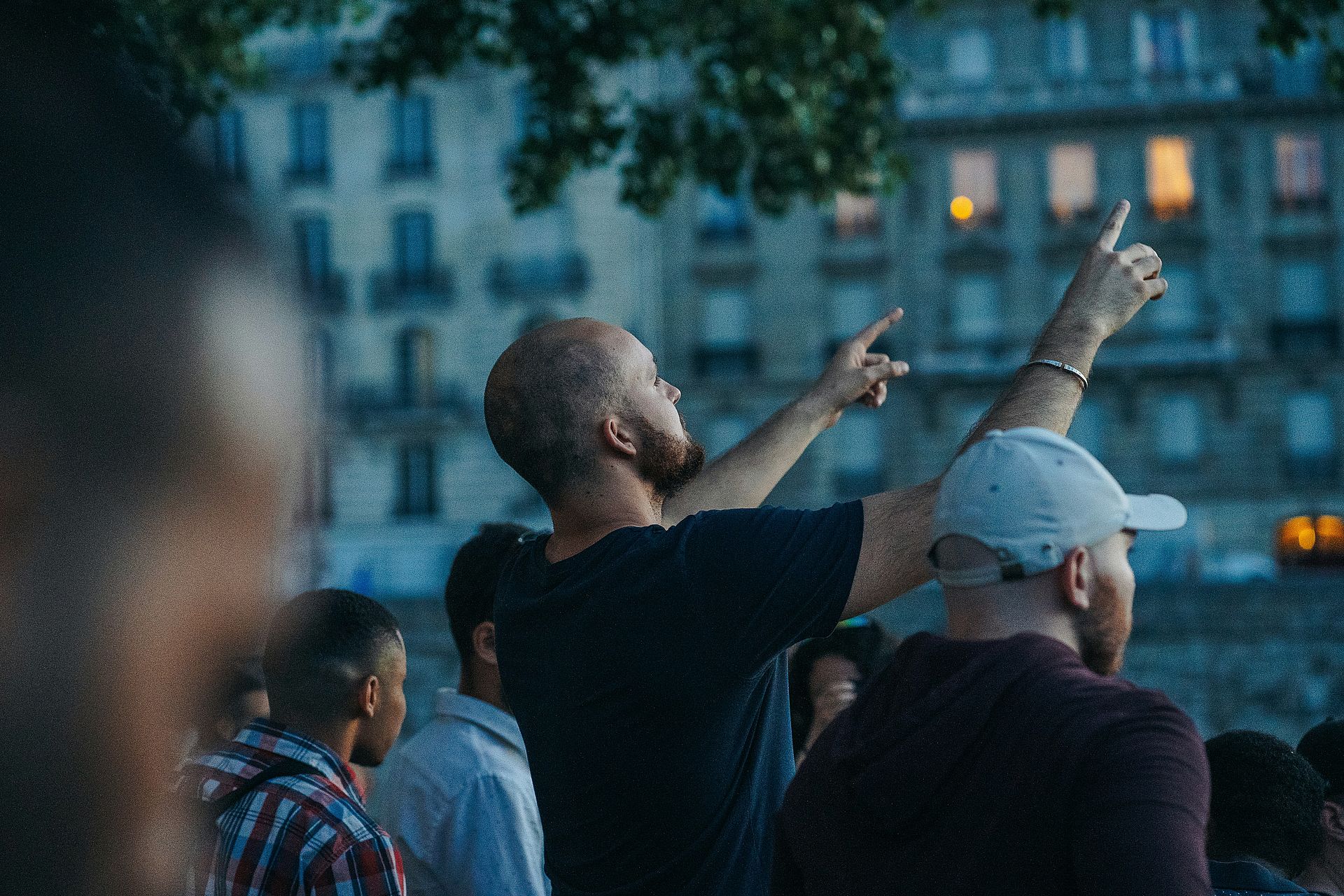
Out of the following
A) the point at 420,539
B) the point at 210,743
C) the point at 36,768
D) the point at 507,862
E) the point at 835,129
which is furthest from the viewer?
the point at 420,539

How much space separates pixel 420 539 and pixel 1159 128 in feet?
61.2

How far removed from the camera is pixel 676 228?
1276 inches

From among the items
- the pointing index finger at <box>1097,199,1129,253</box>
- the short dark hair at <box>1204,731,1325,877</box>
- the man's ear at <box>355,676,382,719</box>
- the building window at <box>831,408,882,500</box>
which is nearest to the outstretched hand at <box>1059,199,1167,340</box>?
the pointing index finger at <box>1097,199,1129,253</box>

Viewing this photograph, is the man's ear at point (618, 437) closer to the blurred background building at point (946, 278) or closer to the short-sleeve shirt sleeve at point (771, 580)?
the short-sleeve shirt sleeve at point (771, 580)

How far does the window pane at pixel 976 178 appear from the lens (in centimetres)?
3141

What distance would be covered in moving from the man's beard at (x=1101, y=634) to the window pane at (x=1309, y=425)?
3089 centimetres

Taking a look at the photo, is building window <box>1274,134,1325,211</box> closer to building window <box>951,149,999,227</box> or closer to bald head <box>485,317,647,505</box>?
building window <box>951,149,999,227</box>

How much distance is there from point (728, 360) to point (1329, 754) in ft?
95.0

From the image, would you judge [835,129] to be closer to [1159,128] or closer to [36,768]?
[36,768]

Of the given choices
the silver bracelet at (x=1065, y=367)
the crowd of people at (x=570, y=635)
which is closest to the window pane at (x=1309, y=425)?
the crowd of people at (x=570, y=635)

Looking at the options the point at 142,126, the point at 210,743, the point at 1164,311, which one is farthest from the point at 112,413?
the point at 1164,311

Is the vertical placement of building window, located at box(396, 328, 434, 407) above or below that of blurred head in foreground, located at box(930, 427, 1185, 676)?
above

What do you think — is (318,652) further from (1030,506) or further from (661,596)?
(1030,506)

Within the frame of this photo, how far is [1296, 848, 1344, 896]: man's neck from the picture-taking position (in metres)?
3.24
